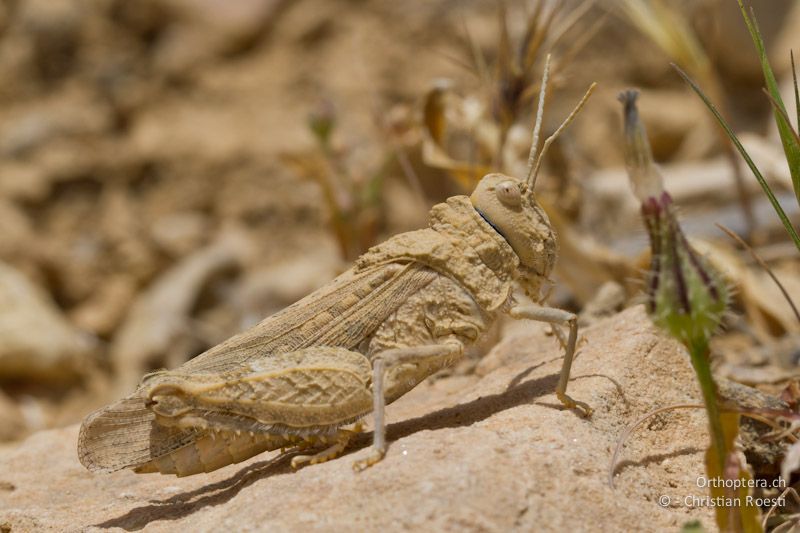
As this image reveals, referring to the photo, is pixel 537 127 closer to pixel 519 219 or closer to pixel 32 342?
pixel 519 219

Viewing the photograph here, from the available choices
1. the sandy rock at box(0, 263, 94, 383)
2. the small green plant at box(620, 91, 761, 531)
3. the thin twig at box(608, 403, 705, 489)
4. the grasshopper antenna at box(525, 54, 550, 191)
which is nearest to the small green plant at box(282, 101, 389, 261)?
the grasshopper antenna at box(525, 54, 550, 191)

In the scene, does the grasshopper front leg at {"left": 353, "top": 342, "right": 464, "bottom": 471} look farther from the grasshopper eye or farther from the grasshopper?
the grasshopper eye

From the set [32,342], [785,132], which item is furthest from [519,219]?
[32,342]

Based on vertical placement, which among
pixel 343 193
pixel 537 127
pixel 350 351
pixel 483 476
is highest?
pixel 343 193

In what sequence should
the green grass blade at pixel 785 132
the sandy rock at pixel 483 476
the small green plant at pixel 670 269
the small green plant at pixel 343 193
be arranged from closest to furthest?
the small green plant at pixel 670 269
the sandy rock at pixel 483 476
the green grass blade at pixel 785 132
the small green plant at pixel 343 193

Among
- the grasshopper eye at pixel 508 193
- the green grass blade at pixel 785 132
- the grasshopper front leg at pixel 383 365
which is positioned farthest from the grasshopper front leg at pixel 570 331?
the green grass blade at pixel 785 132

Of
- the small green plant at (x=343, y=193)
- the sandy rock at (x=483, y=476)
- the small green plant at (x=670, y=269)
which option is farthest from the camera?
the small green plant at (x=343, y=193)

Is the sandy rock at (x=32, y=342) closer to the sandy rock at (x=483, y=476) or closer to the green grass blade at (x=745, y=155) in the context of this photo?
the sandy rock at (x=483, y=476)
